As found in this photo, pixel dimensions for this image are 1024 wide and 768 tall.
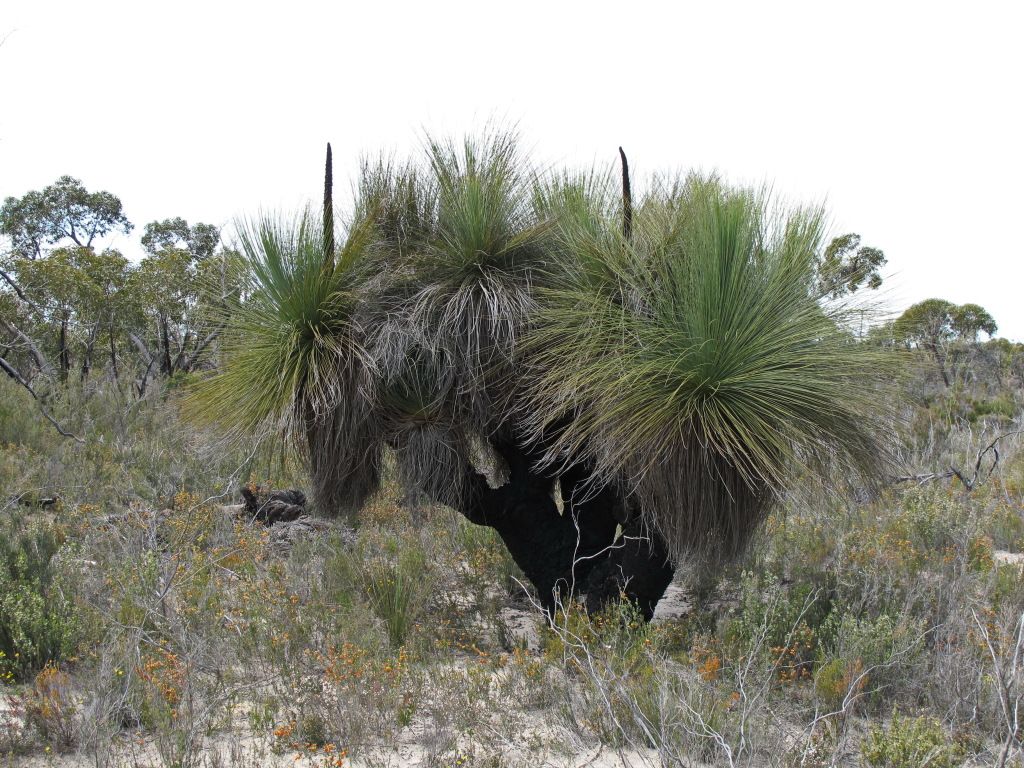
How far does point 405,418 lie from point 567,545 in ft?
4.74

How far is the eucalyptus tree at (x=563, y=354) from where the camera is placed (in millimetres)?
3246

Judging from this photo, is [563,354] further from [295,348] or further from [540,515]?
[540,515]

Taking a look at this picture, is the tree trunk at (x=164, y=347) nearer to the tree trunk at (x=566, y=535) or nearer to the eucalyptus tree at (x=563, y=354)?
the eucalyptus tree at (x=563, y=354)

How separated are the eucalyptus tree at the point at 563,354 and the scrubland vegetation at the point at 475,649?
1.09 ft

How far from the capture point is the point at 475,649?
4598 mm

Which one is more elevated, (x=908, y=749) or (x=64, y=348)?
(x=64, y=348)

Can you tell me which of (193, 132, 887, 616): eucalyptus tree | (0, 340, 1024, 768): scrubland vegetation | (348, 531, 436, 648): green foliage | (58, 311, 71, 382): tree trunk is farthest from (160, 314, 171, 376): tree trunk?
(193, 132, 887, 616): eucalyptus tree

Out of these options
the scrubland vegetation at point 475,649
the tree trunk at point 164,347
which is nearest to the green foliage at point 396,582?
the scrubland vegetation at point 475,649

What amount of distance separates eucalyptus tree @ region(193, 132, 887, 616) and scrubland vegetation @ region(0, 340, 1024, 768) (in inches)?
13.1

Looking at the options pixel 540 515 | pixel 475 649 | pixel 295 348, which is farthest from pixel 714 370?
pixel 475 649

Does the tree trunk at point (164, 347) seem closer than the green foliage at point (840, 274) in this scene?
No

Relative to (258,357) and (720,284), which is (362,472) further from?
(720,284)

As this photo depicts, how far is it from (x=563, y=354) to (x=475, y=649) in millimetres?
2045

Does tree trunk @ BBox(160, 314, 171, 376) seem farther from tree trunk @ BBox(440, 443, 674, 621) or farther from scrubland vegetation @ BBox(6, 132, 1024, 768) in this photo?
tree trunk @ BBox(440, 443, 674, 621)
